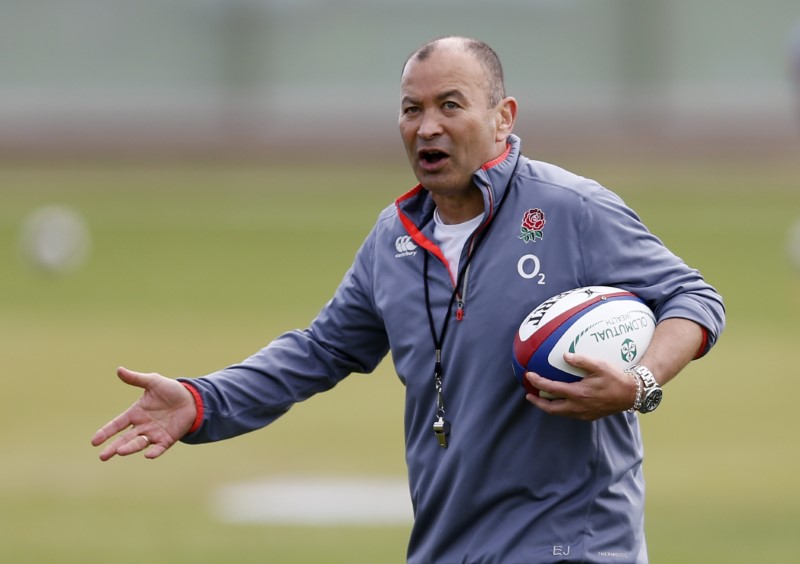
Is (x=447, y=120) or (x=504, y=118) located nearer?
(x=447, y=120)

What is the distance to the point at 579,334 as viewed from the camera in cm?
558

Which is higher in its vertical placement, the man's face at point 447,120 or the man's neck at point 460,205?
the man's face at point 447,120

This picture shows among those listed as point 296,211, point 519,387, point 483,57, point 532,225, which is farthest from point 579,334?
point 296,211

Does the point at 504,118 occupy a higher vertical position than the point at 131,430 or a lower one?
higher

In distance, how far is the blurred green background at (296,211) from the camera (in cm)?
1248

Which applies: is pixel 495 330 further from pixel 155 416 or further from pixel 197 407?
pixel 155 416

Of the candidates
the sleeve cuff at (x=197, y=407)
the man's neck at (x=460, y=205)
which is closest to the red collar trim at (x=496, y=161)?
the man's neck at (x=460, y=205)

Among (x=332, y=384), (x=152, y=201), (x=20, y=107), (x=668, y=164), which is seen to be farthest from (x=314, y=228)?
(x=332, y=384)

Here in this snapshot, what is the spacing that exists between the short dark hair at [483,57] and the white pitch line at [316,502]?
6196 mm

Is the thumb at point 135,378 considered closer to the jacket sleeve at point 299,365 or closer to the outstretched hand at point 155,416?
the outstretched hand at point 155,416

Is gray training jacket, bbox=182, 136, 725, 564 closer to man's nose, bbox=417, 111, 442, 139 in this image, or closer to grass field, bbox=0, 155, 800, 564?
man's nose, bbox=417, 111, 442, 139

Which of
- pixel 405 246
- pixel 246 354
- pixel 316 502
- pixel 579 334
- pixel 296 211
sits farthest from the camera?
pixel 296 211

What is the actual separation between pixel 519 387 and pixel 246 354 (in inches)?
517

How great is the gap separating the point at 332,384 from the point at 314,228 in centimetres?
2585
